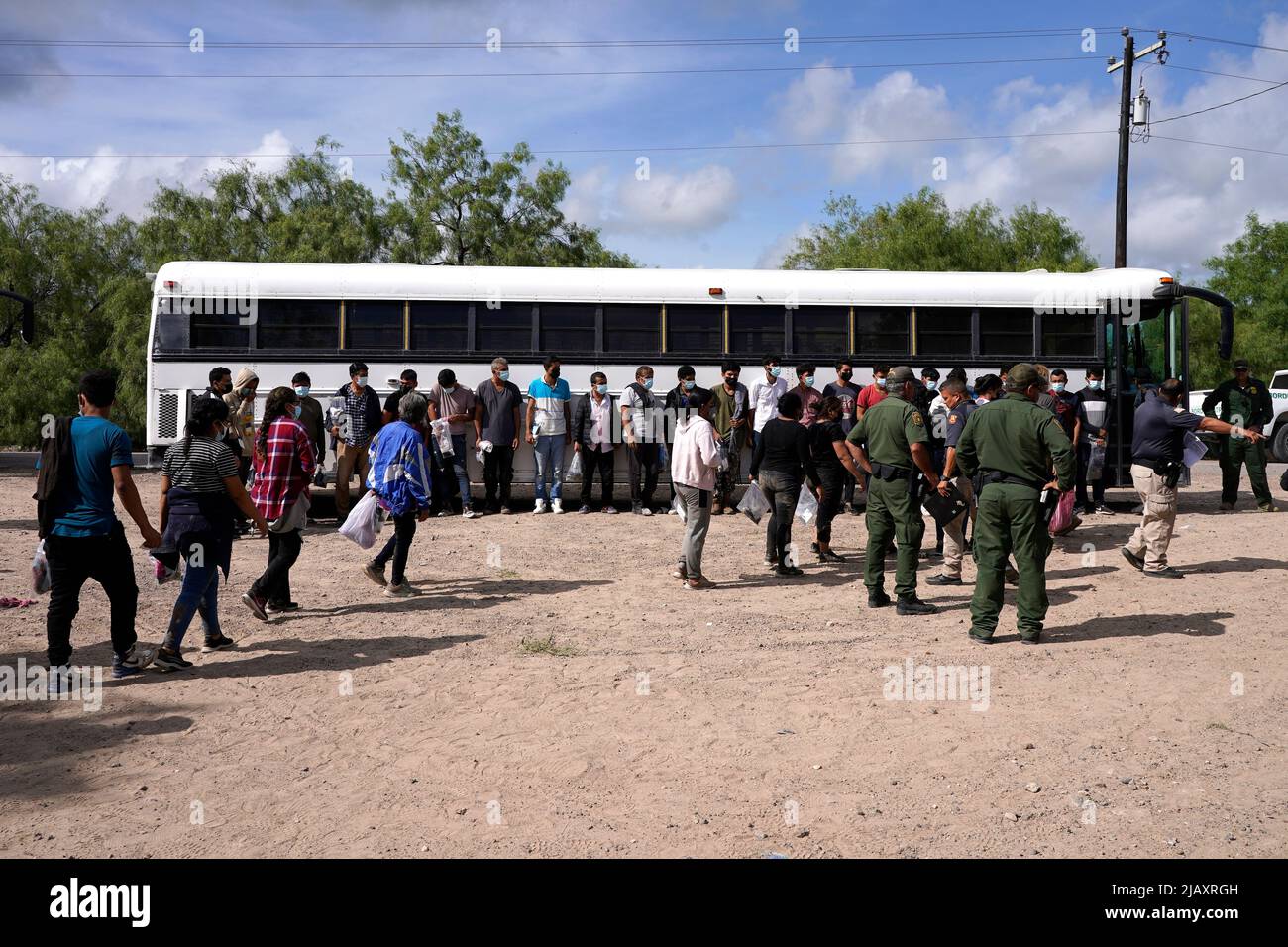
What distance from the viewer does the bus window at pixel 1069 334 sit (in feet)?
49.8

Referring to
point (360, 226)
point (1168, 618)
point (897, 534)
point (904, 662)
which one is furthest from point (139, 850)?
point (360, 226)

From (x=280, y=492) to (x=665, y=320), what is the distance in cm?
761

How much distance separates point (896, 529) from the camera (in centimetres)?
889

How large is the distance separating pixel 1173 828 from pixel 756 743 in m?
2.04

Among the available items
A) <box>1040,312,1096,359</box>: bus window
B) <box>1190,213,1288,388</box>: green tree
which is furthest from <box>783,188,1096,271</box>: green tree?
<box>1040,312,1096,359</box>: bus window

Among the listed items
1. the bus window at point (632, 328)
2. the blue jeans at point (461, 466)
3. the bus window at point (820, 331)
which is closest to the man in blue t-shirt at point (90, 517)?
the blue jeans at point (461, 466)

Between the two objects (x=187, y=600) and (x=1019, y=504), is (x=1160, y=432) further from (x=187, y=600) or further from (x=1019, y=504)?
(x=187, y=600)

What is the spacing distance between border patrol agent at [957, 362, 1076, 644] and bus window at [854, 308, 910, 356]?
7.22 meters

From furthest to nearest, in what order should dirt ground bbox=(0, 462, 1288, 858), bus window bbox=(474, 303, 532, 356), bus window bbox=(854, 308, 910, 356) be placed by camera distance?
bus window bbox=(854, 308, 910, 356) → bus window bbox=(474, 303, 532, 356) → dirt ground bbox=(0, 462, 1288, 858)

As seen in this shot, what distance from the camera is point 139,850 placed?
446 centimetres

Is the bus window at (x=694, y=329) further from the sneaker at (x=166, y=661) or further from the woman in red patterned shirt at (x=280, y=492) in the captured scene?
the sneaker at (x=166, y=661)

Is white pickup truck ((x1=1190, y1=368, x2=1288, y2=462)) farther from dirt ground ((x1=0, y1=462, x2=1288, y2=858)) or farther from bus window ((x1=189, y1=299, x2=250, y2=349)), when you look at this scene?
bus window ((x1=189, y1=299, x2=250, y2=349))

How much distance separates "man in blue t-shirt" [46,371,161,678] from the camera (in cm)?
657

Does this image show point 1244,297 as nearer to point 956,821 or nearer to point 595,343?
point 595,343
